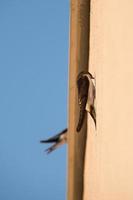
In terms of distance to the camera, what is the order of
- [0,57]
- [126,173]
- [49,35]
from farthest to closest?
[0,57] → [49,35] → [126,173]

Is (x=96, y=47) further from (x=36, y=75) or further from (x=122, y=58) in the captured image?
(x=36, y=75)

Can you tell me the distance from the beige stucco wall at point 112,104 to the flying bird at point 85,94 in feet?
0.05

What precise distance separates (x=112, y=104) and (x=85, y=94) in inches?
2.6

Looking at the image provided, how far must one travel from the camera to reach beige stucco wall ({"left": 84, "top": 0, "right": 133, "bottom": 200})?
458 millimetres

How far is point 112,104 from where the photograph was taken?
487mm

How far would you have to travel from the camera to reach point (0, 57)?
1.64m

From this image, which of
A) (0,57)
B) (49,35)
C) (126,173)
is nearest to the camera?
(126,173)

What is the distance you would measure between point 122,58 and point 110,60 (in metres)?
0.03

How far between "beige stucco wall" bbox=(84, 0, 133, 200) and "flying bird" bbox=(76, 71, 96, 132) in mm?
15

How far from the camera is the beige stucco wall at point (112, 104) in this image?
1.50 feet

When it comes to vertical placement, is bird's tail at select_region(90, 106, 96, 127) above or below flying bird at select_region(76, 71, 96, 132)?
below

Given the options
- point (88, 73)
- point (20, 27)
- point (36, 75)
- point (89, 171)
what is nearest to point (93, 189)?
point (89, 171)

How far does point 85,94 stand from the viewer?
0.54 metres

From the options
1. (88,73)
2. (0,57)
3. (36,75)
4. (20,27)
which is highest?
(20,27)
